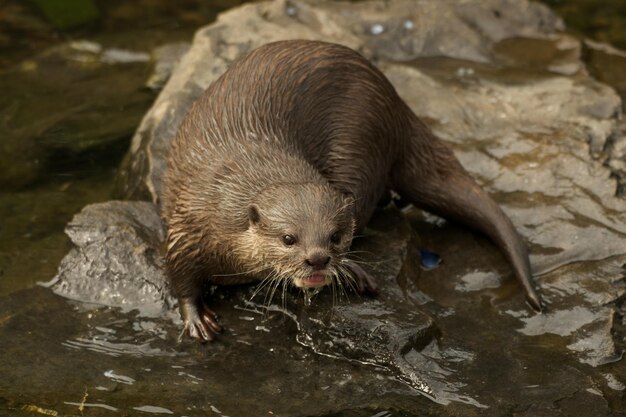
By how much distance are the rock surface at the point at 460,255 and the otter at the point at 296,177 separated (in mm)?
128

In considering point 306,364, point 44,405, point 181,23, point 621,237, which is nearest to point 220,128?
point 306,364

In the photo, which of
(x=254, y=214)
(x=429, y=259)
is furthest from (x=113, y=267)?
(x=429, y=259)

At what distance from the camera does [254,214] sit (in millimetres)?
3707

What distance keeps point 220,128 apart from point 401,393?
1126 millimetres

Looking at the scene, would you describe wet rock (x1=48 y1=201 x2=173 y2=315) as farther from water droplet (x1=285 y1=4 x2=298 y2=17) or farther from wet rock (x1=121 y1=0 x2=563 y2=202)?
water droplet (x1=285 y1=4 x2=298 y2=17)

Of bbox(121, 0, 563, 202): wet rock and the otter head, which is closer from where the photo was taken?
the otter head

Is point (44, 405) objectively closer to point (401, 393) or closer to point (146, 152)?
point (401, 393)

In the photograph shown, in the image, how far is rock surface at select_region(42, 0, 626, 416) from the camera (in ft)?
12.3

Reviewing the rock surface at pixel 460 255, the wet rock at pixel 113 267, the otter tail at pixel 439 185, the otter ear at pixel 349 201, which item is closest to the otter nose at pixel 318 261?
the otter ear at pixel 349 201

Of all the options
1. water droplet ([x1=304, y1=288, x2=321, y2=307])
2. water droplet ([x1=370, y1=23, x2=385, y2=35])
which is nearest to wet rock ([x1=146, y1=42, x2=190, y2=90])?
water droplet ([x1=370, y1=23, x2=385, y2=35])

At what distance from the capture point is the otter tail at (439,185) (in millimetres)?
4422

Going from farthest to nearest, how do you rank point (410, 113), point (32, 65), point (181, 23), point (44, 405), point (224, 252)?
point (181, 23), point (32, 65), point (410, 113), point (224, 252), point (44, 405)

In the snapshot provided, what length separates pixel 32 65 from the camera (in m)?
6.46

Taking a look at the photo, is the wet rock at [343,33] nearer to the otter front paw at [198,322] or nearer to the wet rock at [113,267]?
the wet rock at [113,267]
